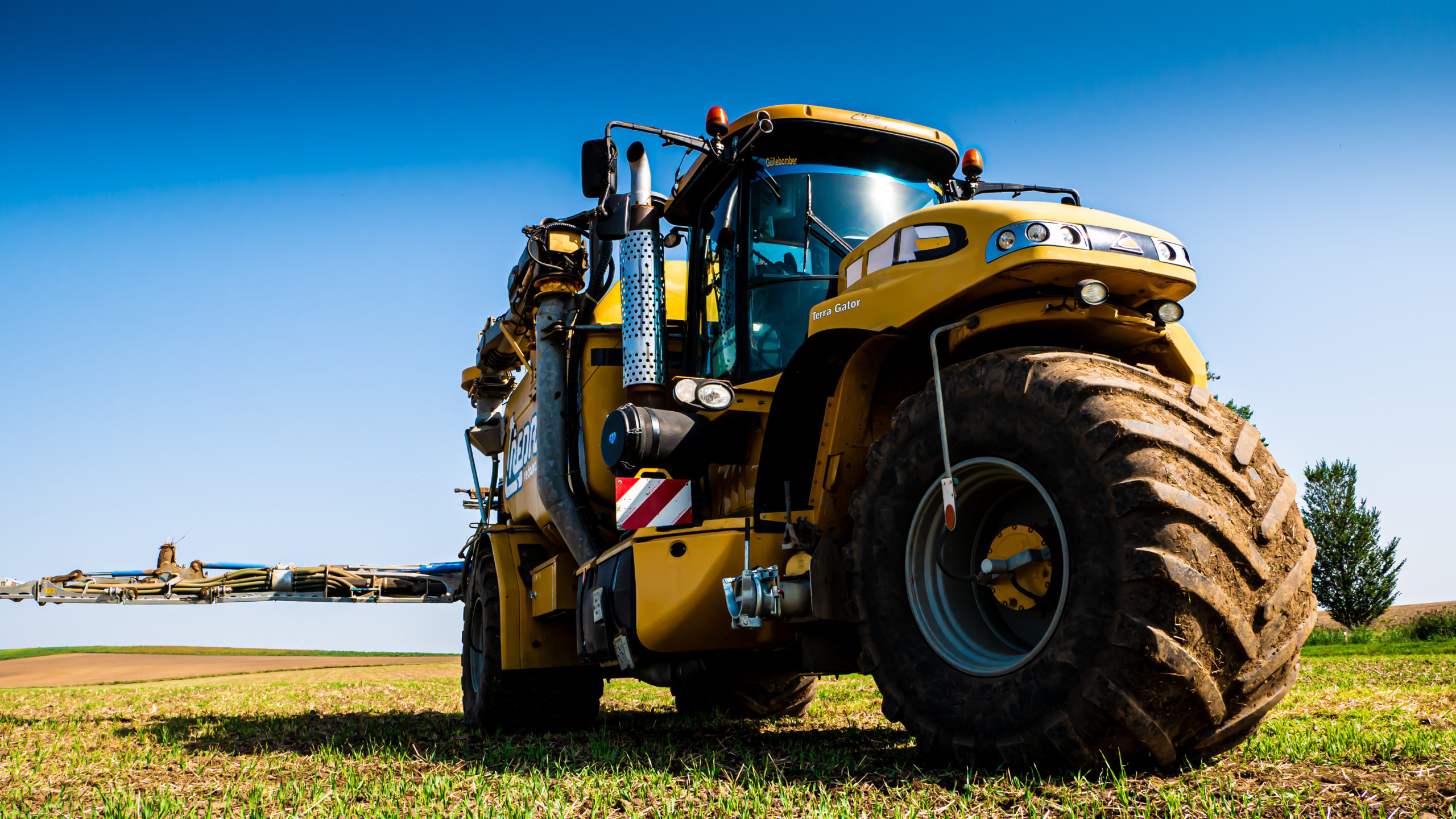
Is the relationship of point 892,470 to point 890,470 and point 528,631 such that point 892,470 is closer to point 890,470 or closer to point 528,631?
point 890,470

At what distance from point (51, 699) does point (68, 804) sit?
966cm

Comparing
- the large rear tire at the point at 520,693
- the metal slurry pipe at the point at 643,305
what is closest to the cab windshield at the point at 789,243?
the metal slurry pipe at the point at 643,305

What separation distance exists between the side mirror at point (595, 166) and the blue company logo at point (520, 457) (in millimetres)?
2061

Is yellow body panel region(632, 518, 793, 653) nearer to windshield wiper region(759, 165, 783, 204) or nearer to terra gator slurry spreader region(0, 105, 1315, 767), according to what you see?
terra gator slurry spreader region(0, 105, 1315, 767)

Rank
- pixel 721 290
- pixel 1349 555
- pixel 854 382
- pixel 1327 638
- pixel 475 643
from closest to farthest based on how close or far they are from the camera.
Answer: pixel 854 382, pixel 721 290, pixel 475 643, pixel 1327 638, pixel 1349 555

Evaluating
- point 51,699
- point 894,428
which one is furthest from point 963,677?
point 51,699

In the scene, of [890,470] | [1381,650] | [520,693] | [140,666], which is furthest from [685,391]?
[140,666]

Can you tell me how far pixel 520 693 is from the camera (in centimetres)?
742

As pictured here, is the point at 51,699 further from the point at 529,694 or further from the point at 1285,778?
the point at 1285,778

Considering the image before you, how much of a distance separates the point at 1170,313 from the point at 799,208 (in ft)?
7.73

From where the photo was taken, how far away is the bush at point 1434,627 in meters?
31.2

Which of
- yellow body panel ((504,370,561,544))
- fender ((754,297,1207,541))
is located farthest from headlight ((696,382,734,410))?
yellow body panel ((504,370,561,544))

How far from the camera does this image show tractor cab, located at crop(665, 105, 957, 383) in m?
5.59

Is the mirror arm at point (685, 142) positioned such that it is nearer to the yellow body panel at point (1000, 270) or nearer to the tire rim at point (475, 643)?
the yellow body panel at point (1000, 270)
